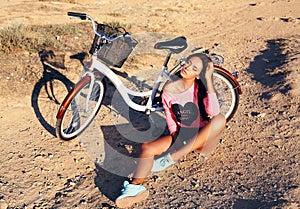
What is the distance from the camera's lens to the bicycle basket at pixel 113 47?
3.83m

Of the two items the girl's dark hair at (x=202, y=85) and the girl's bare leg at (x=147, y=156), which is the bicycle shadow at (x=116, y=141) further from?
the girl's dark hair at (x=202, y=85)

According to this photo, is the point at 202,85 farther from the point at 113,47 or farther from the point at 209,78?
the point at 113,47

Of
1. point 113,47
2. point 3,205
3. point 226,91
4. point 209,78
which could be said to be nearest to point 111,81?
point 113,47

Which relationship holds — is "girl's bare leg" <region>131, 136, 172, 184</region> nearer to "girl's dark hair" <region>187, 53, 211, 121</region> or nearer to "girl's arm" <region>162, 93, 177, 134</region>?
"girl's arm" <region>162, 93, 177, 134</region>

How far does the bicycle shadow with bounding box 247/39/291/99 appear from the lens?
200 inches

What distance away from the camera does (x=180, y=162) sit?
3973 mm

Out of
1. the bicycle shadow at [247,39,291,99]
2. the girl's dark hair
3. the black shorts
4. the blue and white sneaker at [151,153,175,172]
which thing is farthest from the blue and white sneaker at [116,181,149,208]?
the bicycle shadow at [247,39,291,99]

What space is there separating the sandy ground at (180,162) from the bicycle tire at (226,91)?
0.65 feet

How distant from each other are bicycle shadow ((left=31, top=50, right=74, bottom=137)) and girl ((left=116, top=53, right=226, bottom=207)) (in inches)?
56.3

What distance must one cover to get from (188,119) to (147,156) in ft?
1.93

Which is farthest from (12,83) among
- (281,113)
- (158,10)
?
(158,10)

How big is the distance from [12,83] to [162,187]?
2.92 m

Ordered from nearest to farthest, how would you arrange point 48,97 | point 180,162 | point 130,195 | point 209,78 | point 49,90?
point 130,195
point 209,78
point 180,162
point 48,97
point 49,90

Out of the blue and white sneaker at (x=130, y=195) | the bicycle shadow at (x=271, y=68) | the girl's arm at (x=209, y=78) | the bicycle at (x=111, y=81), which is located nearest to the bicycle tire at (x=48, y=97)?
the bicycle at (x=111, y=81)
